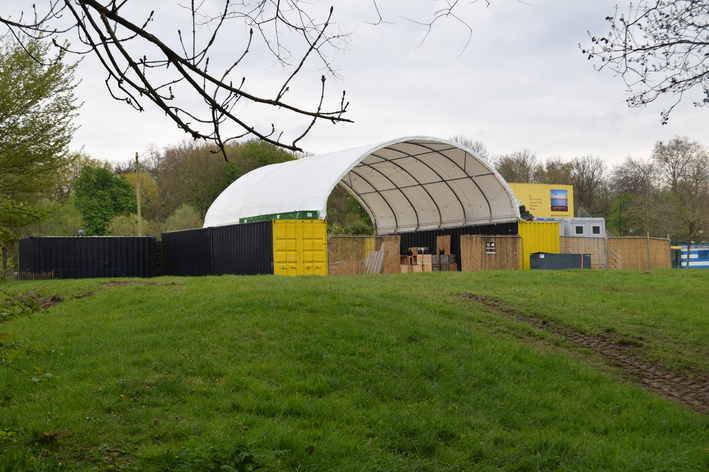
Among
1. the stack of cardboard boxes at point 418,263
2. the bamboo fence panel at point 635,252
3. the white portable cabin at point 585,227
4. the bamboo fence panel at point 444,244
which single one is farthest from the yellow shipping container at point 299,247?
the white portable cabin at point 585,227

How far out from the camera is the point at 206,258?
987 inches

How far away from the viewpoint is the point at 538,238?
27531mm

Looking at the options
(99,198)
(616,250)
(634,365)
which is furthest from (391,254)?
(99,198)

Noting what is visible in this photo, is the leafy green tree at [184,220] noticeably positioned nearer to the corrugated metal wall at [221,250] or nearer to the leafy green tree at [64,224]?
the leafy green tree at [64,224]

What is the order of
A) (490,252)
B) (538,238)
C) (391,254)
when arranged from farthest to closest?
(538,238)
(490,252)
(391,254)

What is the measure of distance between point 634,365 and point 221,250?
18.8 m

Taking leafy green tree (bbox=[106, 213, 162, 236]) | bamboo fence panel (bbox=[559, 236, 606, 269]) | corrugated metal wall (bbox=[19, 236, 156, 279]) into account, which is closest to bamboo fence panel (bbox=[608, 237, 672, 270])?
bamboo fence panel (bbox=[559, 236, 606, 269])

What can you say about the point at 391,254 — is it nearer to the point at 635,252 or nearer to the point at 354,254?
the point at 354,254

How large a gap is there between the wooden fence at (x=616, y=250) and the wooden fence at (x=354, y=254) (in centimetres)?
1033

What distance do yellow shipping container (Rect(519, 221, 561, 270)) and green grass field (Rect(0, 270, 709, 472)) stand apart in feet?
50.7

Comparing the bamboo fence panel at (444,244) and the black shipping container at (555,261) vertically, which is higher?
the bamboo fence panel at (444,244)

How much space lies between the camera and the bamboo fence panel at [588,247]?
2847cm

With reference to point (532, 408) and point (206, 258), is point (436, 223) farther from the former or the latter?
point (532, 408)

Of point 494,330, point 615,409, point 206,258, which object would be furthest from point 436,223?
point 615,409
